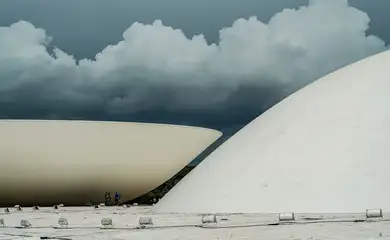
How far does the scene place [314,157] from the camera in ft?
39.3

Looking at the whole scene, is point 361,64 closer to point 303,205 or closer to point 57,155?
point 303,205

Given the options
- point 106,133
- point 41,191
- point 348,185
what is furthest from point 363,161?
point 41,191

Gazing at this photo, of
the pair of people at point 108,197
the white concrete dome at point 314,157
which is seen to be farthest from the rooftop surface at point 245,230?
the pair of people at point 108,197

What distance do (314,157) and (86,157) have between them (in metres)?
12.1

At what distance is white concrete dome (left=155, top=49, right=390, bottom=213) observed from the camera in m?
11.4

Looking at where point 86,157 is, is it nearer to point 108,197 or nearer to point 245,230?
point 108,197

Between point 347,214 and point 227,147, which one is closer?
point 347,214

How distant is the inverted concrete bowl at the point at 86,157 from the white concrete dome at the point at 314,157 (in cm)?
881

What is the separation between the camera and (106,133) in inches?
893

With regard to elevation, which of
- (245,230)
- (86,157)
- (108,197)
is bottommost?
(245,230)

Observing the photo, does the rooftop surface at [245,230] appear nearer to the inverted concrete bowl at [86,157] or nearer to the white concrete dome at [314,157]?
the white concrete dome at [314,157]

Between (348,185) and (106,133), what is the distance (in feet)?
41.9

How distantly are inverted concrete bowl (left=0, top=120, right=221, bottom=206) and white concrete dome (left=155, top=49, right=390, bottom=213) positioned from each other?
881cm

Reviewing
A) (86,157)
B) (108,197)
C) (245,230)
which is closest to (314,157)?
(245,230)
